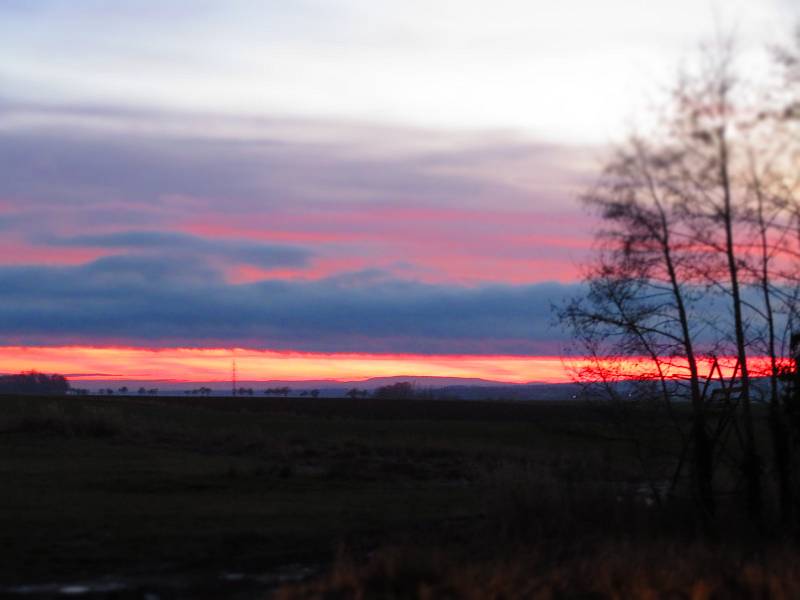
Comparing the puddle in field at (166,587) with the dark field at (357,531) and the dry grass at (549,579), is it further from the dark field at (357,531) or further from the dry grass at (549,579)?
the dry grass at (549,579)

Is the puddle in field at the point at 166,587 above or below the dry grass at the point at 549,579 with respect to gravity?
below

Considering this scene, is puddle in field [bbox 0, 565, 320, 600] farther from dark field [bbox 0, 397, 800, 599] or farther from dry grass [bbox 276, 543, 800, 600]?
dry grass [bbox 276, 543, 800, 600]

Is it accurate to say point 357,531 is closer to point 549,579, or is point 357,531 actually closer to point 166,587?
point 166,587

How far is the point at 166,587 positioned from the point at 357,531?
6.97 m

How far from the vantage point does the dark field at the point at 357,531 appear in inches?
565

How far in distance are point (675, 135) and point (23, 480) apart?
63.7 feet

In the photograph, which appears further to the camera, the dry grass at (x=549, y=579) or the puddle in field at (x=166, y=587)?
the puddle in field at (x=166, y=587)

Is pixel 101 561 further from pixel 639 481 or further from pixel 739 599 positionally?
pixel 639 481

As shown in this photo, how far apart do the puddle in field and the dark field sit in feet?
0.14

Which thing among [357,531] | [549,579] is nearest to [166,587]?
[549,579]

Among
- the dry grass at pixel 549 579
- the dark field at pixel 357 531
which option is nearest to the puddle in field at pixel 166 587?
the dark field at pixel 357 531

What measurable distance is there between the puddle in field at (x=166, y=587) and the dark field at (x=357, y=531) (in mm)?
43

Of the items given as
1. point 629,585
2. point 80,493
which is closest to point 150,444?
point 80,493

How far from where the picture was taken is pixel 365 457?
137 feet
